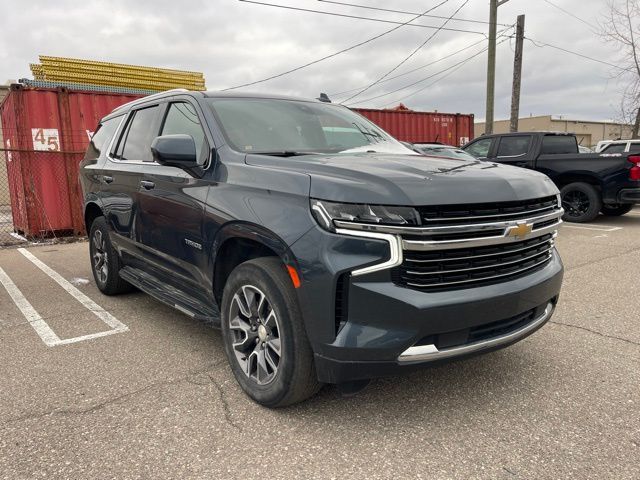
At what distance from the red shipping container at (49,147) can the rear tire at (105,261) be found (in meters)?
5.15

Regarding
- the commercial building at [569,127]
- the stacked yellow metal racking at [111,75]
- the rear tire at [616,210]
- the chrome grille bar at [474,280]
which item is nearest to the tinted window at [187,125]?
the chrome grille bar at [474,280]

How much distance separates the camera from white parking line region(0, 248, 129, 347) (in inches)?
156

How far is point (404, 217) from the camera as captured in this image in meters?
2.23

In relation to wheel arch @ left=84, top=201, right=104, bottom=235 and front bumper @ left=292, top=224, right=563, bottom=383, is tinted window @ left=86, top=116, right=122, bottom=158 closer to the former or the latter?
wheel arch @ left=84, top=201, right=104, bottom=235

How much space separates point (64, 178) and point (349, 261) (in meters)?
9.23

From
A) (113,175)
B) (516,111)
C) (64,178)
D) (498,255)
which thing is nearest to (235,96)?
(113,175)

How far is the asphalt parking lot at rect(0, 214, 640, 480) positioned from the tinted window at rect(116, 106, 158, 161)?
1.49m

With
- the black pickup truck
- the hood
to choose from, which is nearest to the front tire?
the hood

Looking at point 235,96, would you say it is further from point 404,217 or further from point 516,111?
point 516,111

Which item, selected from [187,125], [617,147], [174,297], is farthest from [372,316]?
[617,147]

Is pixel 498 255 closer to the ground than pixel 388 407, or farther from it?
farther from it

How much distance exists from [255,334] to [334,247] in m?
0.84

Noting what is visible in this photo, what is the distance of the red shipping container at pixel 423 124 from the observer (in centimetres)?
1462

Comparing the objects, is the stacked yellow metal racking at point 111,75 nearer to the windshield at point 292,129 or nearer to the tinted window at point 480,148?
the tinted window at point 480,148
